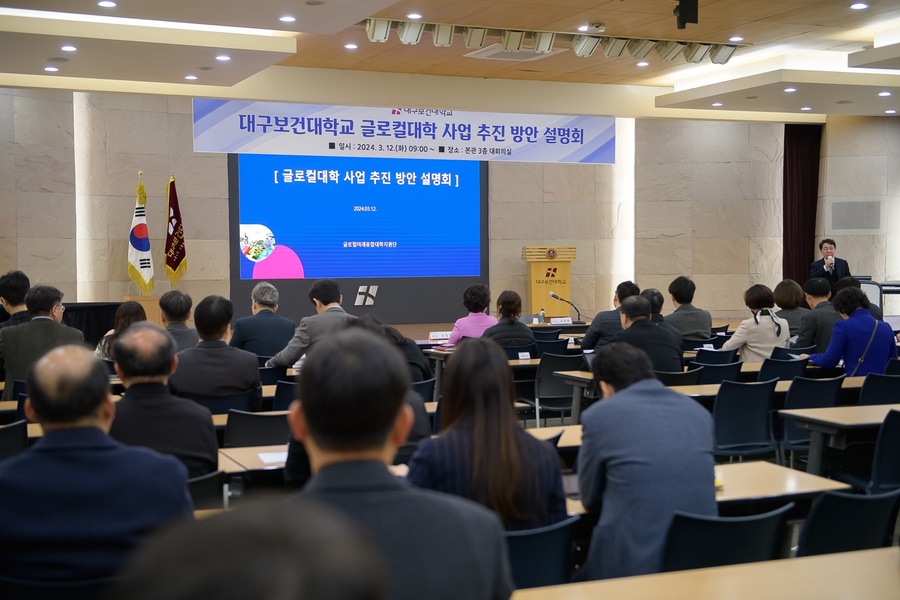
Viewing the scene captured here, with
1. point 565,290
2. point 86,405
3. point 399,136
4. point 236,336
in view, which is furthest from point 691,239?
point 86,405

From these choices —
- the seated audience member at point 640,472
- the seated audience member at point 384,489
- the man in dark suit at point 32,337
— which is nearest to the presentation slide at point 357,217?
the man in dark suit at point 32,337

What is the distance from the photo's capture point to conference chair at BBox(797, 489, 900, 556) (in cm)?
263

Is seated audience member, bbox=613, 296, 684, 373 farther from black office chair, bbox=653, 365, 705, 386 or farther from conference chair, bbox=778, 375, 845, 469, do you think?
conference chair, bbox=778, 375, 845, 469

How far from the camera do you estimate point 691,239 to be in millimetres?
14398

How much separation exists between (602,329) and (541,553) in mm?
4959

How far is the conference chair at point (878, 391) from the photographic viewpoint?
541 centimetres

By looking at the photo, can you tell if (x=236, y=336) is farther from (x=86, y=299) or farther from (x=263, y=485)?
(x=86, y=299)

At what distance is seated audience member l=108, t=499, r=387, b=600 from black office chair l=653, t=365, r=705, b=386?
18.0ft

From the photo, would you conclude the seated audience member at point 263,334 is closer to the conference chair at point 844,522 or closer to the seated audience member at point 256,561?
the conference chair at point 844,522

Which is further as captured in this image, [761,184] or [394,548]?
[761,184]

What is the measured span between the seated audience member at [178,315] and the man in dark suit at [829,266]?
28.6 feet

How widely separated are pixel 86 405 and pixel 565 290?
11883 millimetres

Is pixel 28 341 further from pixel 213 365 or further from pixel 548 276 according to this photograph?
pixel 548 276

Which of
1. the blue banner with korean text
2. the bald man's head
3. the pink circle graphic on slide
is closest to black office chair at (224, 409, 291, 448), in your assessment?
the bald man's head
